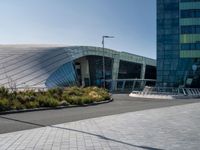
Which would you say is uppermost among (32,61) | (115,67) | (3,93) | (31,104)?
(32,61)

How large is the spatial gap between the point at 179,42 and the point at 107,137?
57.4 meters

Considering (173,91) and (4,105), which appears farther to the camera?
(173,91)

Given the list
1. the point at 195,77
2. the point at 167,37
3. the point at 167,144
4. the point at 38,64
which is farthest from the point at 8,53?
the point at 167,144

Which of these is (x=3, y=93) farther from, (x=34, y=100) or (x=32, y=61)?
(x=32, y=61)

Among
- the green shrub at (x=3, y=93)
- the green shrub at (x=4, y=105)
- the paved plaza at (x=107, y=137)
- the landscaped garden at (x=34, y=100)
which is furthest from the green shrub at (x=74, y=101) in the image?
the paved plaza at (x=107, y=137)

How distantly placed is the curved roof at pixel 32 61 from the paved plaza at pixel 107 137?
36.7 meters

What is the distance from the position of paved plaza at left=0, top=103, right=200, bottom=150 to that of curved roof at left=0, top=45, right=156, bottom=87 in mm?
36692

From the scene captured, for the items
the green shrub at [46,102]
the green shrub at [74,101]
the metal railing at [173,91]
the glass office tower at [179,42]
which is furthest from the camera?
the glass office tower at [179,42]

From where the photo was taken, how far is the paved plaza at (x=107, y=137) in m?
9.70

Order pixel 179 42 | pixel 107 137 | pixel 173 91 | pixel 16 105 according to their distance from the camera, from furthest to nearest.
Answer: pixel 179 42 < pixel 173 91 < pixel 16 105 < pixel 107 137

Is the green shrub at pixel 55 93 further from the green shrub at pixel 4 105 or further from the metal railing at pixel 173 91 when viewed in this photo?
the metal railing at pixel 173 91

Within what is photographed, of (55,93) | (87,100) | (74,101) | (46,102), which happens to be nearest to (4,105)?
(46,102)

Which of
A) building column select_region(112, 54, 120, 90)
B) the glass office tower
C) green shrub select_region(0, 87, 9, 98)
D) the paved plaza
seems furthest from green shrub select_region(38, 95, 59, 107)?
building column select_region(112, 54, 120, 90)

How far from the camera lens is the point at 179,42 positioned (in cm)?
6644
